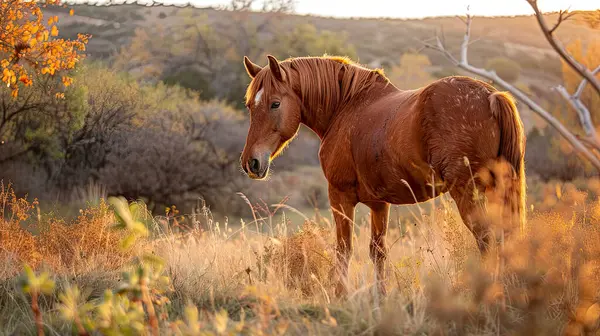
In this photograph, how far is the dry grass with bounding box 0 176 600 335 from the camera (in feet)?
11.5

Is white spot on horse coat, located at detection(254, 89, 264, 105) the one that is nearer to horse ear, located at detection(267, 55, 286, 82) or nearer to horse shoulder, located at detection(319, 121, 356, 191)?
horse ear, located at detection(267, 55, 286, 82)

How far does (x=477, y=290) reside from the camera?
3.45m

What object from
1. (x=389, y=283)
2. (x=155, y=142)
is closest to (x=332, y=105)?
(x=389, y=283)

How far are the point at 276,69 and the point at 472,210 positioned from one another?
214cm

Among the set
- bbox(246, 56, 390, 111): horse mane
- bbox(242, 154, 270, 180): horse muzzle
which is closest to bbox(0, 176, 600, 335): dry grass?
bbox(242, 154, 270, 180): horse muzzle

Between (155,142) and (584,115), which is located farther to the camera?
(155,142)

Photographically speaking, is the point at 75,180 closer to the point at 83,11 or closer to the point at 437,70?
the point at 437,70

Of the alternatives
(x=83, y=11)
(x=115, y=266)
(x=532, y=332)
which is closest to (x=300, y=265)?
(x=115, y=266)

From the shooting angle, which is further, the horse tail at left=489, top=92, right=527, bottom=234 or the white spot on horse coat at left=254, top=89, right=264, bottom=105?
the white spot on horse coat at left=254, top=89, right=264, bottom=105

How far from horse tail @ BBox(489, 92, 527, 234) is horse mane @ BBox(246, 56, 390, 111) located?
1.58m

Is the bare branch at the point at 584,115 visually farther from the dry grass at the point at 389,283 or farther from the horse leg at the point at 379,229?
the horse leg at the point at 379,229

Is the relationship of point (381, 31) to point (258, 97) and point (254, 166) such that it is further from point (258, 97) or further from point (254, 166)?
point (254, 166)

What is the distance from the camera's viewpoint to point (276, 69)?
5.82m

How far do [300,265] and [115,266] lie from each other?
73.6 inches
